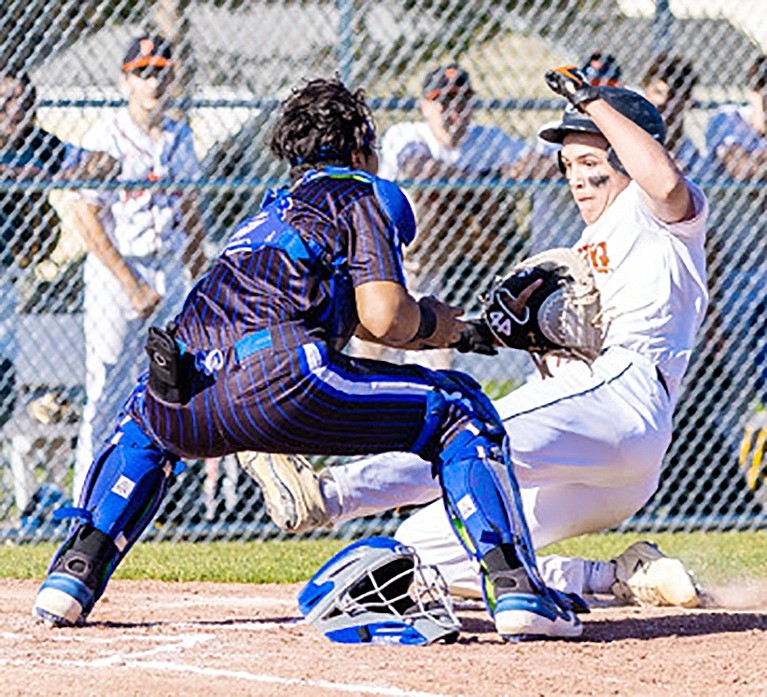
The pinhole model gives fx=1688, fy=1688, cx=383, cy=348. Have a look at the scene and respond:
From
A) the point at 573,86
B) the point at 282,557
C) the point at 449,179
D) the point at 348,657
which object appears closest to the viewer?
the point at 348,657

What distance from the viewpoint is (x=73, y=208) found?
7.94 meters

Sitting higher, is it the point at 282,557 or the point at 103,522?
the point at 103,522

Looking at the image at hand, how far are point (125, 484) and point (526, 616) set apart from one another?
1.21 meters

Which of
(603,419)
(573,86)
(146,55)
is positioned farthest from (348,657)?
(146,55)

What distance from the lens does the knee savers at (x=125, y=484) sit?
479 centimetres

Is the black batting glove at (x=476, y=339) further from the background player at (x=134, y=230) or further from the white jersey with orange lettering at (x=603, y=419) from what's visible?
the background player at (x=134, y=230)

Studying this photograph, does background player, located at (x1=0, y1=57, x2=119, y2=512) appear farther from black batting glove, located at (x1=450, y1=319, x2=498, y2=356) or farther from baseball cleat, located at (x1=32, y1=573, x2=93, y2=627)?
baseball cleat, located at (x1=32, y1=573, x2=93, y2=627)

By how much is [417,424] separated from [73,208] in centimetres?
383

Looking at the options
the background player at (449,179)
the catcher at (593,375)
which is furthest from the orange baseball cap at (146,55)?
the catcher at (593,375)

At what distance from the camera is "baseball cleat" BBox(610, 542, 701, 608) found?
18.3 feet

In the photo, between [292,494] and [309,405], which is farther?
[292,494]

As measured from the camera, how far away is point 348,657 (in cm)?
429

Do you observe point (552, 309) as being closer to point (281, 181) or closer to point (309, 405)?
point (309, 405)

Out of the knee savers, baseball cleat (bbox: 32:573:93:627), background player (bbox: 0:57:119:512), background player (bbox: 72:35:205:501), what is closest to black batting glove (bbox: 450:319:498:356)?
the knee savers
